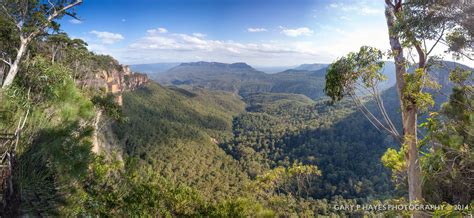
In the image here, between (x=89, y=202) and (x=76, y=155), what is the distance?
1.53m

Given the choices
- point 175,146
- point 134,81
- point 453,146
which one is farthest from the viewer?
point 134,81

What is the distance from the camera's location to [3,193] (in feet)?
11.2

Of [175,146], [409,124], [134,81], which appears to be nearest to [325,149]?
[175,146]

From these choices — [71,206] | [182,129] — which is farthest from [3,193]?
[182,129]

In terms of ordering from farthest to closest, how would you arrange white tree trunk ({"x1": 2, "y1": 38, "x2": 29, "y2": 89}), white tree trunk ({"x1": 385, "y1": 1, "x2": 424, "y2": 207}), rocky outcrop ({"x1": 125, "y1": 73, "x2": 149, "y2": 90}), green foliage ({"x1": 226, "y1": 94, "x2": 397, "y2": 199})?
rocky outcrop ({"x1": 125, "y1": 73, "x2": 149, "y2": 90}) < green foliage ({"x1": 226, "y1": 94, "x2": 397, "y2": 199}) < white tree trunk ({"x1": 385, "y1": 1, "x2": 424, "y2": 207}) < white tree trunk ({"x1": 2, "y1": 38, "x2": 29, "y2": 89})

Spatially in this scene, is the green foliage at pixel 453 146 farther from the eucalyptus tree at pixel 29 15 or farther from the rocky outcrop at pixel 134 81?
the rocky outcrop at pixel 134 81

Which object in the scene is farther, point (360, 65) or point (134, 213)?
point (134, 213)

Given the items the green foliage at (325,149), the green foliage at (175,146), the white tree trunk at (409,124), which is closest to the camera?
the white tree trunk at (409,124)

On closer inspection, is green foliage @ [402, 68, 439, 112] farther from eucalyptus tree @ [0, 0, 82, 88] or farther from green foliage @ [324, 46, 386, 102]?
eucalyptus tree @ [0, 0, 82, 88]

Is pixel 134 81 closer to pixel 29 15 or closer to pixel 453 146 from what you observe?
pixel 29 15

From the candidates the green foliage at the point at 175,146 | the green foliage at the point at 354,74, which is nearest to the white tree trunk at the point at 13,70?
the green foliage at the point at 354,74

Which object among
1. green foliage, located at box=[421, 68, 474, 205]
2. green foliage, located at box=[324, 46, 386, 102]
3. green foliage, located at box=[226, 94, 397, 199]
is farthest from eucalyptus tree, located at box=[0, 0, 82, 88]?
green foliage, located at box=[226, 94, 397, 199]

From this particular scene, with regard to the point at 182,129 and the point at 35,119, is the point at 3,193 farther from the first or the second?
the point at 182,129

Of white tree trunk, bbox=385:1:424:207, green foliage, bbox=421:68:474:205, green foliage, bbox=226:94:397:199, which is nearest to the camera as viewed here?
green foliage, bbox=421:68:474:205
